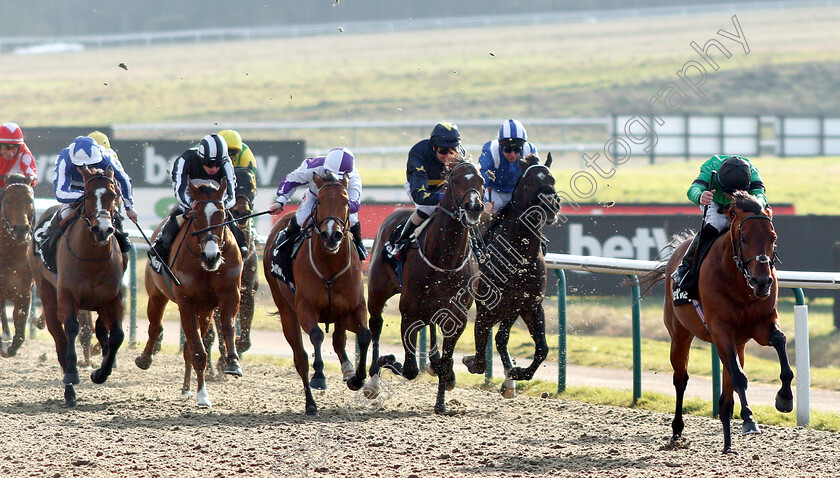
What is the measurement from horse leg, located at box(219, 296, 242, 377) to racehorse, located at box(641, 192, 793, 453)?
300 centimetres

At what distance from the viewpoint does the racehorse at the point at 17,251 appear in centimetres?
918

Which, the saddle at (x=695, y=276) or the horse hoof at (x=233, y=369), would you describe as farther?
the horse hoof at (x=233, y=369)

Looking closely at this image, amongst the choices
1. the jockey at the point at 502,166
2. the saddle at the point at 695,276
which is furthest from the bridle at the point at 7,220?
the saddle at the point at 695,276

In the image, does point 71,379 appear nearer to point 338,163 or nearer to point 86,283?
point 86,283

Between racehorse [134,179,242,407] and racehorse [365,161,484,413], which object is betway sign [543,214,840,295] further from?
racehorse [134,179,242,407]

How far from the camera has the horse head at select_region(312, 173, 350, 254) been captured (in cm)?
674

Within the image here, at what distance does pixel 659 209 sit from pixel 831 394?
586 centimetres

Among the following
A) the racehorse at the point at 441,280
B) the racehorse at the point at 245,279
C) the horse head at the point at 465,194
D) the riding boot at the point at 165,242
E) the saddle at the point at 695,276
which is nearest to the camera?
the saddle at the point at 695,276

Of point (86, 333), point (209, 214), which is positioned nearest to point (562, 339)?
point (209, 214)

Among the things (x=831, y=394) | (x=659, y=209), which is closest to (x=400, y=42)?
(x=659, y=209)

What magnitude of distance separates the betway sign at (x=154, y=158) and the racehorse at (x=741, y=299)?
33.3 ft

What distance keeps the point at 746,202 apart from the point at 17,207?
595 centimetres

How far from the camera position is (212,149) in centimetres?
762

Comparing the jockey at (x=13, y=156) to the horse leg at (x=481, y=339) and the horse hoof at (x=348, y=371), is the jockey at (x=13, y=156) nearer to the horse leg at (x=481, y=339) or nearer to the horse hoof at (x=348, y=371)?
the horse hoof at (x=348, y=371)
